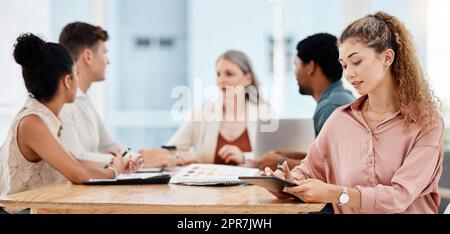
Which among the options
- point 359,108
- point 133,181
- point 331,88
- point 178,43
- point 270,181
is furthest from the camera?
point 178,43

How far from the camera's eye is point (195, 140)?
2.65m

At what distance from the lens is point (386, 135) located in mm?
1186

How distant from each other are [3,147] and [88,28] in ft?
2.36

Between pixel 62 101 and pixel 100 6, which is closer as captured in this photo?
pixel 62 101

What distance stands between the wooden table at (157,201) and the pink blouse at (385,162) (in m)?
0.11

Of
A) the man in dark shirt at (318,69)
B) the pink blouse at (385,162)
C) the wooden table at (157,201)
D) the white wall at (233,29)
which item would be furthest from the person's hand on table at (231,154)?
the pink blouse at (385,162)

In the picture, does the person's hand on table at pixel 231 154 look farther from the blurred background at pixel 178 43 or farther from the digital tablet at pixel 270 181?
the digital tablet at pixel 270 181

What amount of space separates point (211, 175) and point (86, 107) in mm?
858

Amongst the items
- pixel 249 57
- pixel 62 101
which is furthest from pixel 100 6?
pixel 62 101

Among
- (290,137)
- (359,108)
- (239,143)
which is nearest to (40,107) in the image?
(290,137)

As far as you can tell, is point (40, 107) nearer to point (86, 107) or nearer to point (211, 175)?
point (211, 175)

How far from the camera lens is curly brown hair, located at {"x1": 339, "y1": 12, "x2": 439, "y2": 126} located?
45.9 inches
